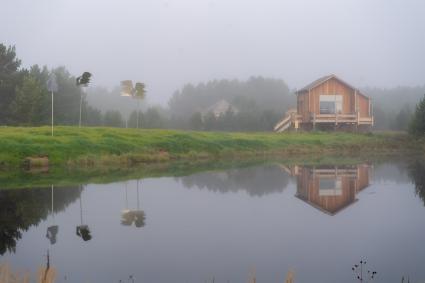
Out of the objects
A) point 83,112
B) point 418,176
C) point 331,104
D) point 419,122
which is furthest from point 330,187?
point 83,112

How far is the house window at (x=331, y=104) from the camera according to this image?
6372cm

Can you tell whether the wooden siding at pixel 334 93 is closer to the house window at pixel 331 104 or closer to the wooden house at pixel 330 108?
the wooden house at pixel 330 108

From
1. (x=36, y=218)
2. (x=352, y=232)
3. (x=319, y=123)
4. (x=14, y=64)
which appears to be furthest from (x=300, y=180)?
(x=14, y=64)

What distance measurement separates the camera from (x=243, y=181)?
28.1 m

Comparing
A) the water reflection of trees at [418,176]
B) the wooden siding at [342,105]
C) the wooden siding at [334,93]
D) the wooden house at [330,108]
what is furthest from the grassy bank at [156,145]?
the water reflection of trees at [418,176]

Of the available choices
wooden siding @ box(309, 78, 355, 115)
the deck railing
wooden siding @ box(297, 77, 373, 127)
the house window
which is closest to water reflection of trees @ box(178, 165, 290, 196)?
the deck railing

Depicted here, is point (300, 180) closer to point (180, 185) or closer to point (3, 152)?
point (180, 185)

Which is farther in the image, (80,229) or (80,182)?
(80,182)

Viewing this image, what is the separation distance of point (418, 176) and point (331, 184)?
6848 mm

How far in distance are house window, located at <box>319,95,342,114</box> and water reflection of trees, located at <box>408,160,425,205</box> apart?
25210mm

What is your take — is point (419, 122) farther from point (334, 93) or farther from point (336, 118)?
point (334, 93)

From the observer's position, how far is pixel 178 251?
12734 mm

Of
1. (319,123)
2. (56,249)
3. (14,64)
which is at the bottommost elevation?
(56,249)

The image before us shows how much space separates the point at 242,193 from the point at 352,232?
9.14 meters
